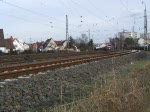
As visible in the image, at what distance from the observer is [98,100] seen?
9430 millimetres

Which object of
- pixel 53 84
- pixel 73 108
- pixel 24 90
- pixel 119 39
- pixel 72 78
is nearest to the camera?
pixel 73 108

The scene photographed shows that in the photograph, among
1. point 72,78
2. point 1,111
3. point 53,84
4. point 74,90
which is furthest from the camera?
point 72,78

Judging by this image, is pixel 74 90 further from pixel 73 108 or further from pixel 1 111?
Answer: pixel 73 108

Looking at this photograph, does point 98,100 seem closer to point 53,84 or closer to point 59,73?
point 53,84

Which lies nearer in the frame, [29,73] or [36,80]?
[36,80]

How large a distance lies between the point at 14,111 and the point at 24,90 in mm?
3102

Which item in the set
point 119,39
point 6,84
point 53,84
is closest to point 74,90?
point 53,84

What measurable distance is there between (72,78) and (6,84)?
6.34m

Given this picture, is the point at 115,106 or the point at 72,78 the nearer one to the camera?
the point at 115,106

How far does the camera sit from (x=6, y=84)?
15.6 metres

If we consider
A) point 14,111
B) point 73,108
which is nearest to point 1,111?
point 14,111

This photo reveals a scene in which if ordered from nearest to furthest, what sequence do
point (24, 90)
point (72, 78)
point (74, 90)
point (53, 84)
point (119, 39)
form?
1. point (24, 90)
2. point (74, 90)
3. point (53, 84)
4. point (72, 78)
5. point (119, 39)

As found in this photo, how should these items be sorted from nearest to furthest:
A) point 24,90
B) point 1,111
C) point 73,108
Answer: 1. point 73,108
2. point 1,111
3. point 24,90

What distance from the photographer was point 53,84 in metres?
16.9
